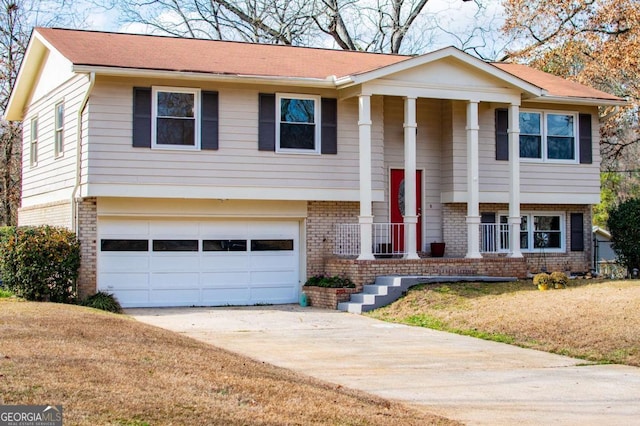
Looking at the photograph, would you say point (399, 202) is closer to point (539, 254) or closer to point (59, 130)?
point (539, 254)

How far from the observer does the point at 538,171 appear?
23250 millimetres

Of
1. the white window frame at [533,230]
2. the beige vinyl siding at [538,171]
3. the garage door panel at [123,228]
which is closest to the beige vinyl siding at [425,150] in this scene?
the beige vinyl siding at [538,171]

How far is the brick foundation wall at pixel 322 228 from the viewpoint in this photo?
21.0 m

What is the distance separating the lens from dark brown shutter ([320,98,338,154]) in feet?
68.3

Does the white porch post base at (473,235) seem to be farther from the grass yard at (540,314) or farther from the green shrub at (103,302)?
the green shrub at (103,302)

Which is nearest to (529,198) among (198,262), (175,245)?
(198,262)

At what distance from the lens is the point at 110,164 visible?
19.1m

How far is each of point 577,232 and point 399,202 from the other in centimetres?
563

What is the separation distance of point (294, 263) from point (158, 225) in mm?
3501

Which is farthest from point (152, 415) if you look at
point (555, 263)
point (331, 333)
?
point (555, 263)

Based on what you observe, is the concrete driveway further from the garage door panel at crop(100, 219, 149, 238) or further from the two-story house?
the two-story house

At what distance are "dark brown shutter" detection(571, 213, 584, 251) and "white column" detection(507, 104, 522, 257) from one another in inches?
121

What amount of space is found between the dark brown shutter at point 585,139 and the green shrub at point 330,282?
330 inches

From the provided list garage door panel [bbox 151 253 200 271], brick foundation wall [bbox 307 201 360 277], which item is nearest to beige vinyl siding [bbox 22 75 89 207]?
garage door panel [bbox 151 253 200 271]
